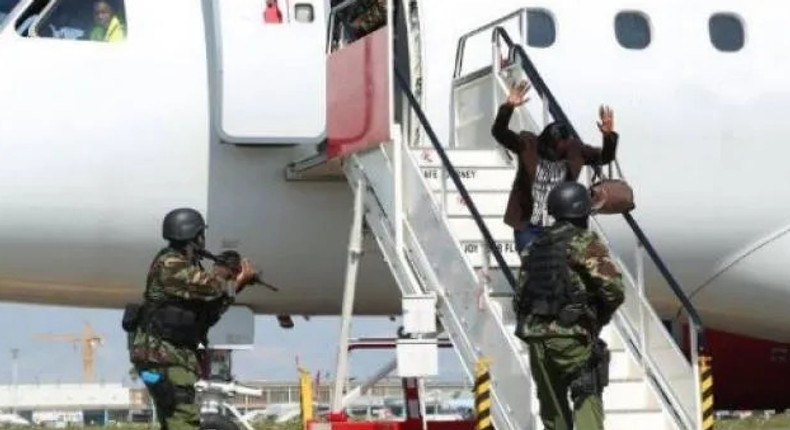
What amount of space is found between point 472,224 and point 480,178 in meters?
0.44

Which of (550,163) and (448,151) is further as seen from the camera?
(448,151)

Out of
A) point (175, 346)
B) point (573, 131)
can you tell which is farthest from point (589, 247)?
point (175, 346)

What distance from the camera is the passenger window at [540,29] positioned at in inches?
540

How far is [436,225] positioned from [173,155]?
7.01 feet

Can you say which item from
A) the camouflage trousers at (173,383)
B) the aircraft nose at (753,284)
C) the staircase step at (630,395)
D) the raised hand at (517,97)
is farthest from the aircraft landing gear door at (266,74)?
the aircraft nose at (753,284)

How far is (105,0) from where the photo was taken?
1282 centimetres

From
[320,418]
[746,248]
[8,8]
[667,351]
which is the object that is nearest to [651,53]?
[746,248]

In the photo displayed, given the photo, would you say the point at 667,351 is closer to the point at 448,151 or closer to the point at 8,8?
the point at 448,151

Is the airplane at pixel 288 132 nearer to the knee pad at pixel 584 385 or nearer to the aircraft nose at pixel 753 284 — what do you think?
the aircraft nose at pixel 753 284

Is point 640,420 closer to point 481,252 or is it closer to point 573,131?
point 481,252

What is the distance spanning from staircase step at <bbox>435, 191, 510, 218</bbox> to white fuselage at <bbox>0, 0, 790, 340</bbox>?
0.79 m

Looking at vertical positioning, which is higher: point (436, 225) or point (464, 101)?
point (464, 101)

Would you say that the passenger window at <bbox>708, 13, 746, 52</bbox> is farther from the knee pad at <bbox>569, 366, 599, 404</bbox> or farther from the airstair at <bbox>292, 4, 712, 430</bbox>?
the knee pad at <bbox>569, 366, 599, 404</bbox>

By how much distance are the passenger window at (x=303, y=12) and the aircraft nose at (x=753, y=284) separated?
13.8 ft
